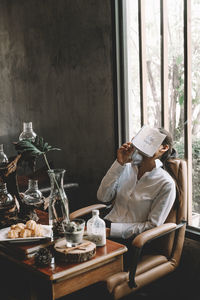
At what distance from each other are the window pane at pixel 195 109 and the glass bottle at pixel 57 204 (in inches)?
42.8

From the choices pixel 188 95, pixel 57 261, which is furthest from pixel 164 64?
pixel 57 261

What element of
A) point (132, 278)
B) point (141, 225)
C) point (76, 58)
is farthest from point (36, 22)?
A: point (132, 278)

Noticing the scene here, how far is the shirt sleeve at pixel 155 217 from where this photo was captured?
2.42 m

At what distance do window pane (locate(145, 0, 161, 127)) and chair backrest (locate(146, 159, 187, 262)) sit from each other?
2.04 feet

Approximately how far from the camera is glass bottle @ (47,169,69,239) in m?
2.16

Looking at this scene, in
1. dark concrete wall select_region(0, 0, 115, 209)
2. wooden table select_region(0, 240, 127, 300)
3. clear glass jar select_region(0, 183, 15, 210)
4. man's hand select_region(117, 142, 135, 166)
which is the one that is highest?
dark concrete wall select_region(0, 0, 115, 209)

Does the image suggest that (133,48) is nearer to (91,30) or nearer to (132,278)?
(91,30)

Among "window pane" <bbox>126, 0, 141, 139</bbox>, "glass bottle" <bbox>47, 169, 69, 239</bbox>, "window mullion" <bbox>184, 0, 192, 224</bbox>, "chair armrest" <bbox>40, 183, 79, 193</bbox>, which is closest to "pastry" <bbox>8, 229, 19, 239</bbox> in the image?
"glass bottle" <bbox>47, 169, 69, 239</bbox>

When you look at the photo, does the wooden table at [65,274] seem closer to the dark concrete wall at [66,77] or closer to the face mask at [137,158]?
the face mask at [137,158]

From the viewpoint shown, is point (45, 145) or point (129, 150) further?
point (129, 150)

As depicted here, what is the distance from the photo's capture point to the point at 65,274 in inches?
71.0

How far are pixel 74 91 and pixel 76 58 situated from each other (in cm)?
32

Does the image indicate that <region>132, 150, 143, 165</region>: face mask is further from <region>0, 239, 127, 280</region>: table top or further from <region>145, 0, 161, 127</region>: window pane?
<region>0, 239, 127, 280</region>: table top

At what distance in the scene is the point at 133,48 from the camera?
10.7 ft
